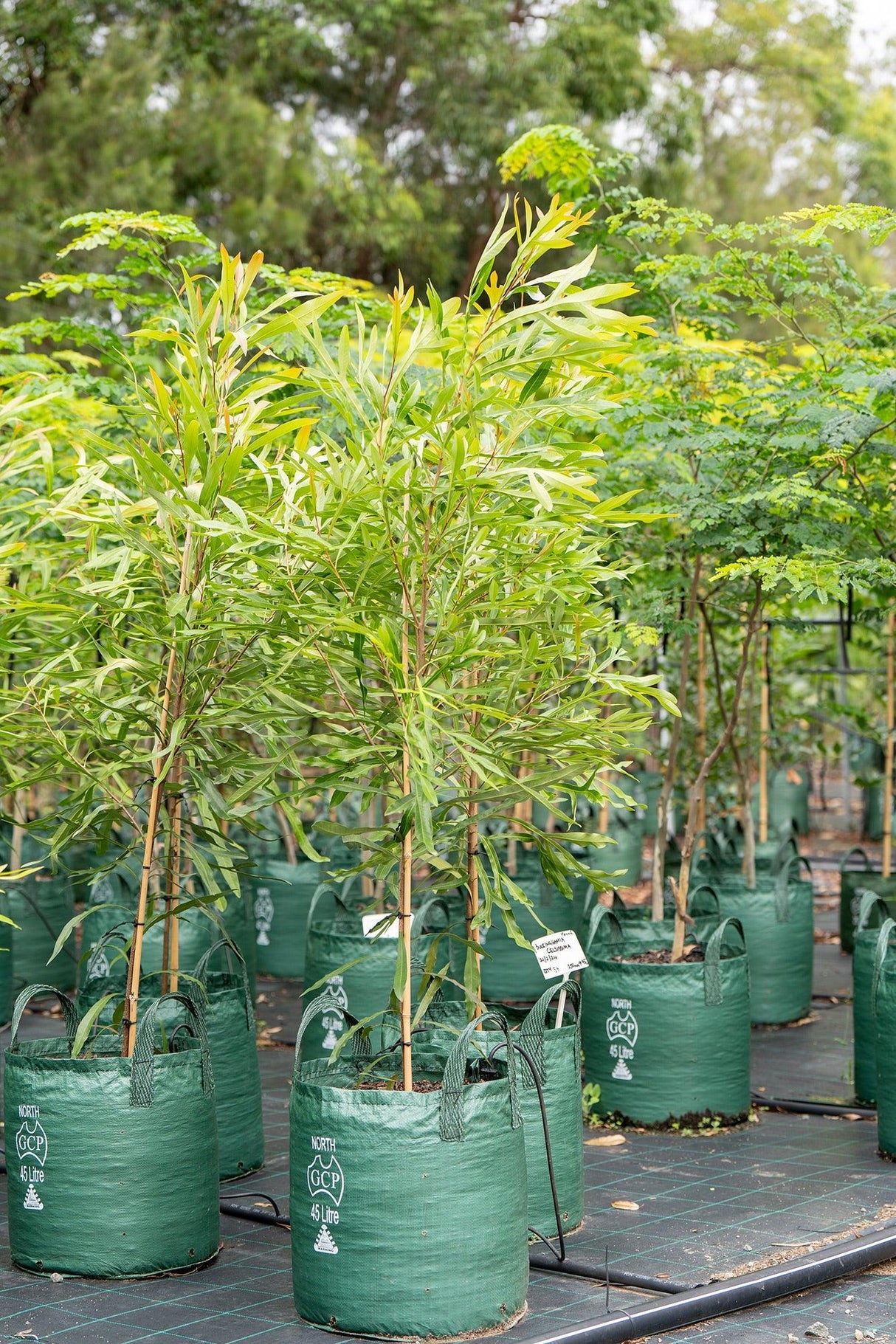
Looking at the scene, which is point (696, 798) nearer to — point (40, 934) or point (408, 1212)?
point (408, 1212)

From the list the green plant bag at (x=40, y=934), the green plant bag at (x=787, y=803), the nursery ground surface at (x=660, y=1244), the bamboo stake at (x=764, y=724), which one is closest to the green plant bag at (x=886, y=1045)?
the nursery ground surface at (x=660, y=1244)

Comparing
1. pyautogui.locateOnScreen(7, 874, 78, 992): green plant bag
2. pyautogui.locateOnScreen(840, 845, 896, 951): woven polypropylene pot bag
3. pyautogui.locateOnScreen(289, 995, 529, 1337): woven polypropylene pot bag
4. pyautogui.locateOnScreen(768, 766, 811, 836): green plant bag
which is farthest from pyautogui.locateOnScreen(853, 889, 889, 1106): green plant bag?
pyautogui.locateOnScreen(768, 766, 811, 836): green plant bag

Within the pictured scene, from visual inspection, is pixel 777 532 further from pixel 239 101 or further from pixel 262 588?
pixel 239 101

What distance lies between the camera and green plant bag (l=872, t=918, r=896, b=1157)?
197 inches

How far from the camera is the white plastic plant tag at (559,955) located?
4.46 metres

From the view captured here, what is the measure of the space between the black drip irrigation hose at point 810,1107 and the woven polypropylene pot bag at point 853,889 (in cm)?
202

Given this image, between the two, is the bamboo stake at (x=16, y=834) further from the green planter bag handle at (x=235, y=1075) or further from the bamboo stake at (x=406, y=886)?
the bamboo stake at (x=406, y=886)

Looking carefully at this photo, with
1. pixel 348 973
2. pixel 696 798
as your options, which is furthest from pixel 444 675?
pixel 348 973

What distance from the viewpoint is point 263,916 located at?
8703 mm

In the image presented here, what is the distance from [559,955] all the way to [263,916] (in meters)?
4.49

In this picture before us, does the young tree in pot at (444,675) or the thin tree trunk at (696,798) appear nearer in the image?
the young tree in pot at (444,675)

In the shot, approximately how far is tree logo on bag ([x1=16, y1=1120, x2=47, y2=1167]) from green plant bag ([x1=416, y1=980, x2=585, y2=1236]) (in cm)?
105

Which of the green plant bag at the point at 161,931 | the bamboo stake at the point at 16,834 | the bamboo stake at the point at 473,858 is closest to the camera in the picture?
the bamboo stake at the point at 473,858

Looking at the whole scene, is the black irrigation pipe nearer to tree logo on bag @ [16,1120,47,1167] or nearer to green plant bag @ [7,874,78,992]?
tree logo on bag @ [16,1120,47,1167]
